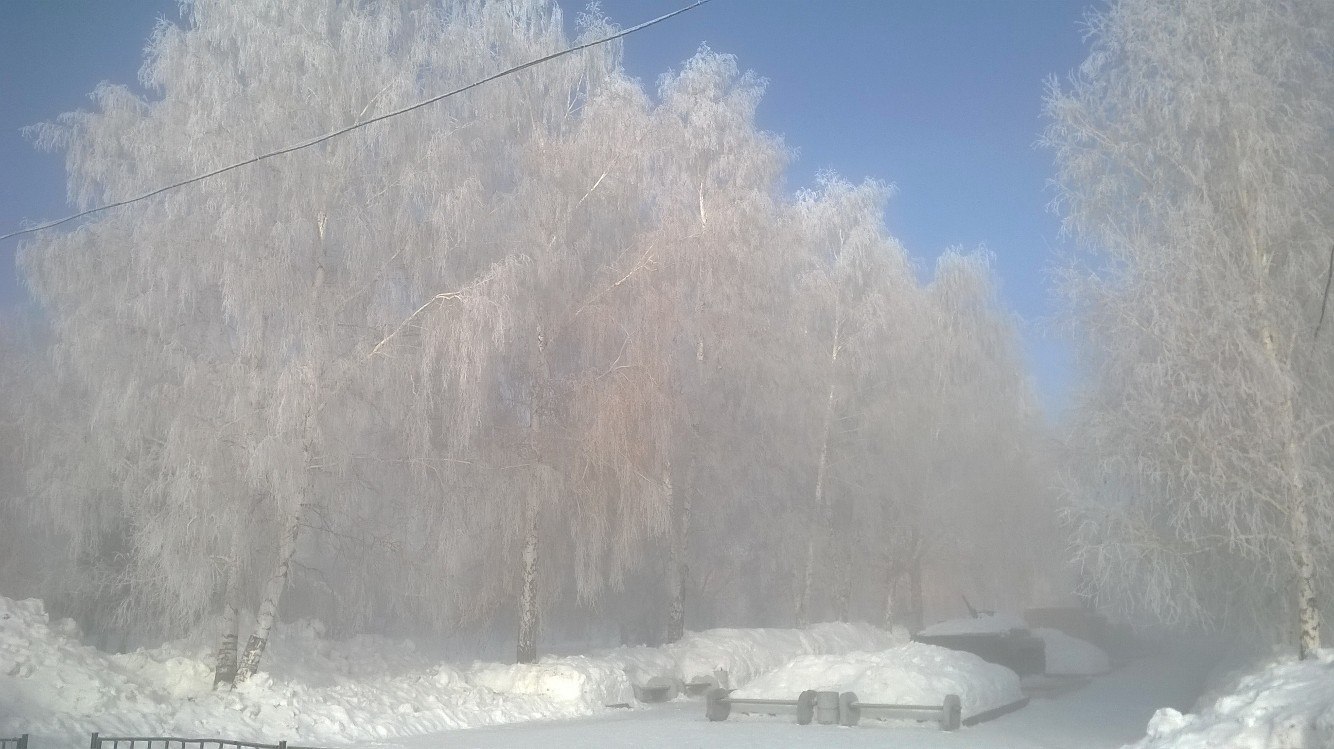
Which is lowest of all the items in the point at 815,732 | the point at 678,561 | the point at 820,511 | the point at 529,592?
the point at 815,732

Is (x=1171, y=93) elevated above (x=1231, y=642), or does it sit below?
above

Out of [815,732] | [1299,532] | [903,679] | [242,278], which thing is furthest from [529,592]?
[1299,532]

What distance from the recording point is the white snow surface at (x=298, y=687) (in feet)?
36.0

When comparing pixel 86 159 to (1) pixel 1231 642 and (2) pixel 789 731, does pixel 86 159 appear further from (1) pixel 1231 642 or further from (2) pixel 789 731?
(1) pixel 1231 642

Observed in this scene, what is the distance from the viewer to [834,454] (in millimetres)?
26297

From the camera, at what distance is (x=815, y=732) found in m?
13.1

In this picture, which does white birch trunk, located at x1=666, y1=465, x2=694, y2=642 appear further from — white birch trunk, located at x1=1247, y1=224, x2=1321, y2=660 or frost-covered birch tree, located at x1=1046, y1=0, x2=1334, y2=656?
white birch trunk, located at x1=1247, y1=224, x2=1321, y2=660

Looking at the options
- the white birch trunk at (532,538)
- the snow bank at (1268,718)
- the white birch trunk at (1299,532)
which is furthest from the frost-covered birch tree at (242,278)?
the white birch trunk at (1299,532)

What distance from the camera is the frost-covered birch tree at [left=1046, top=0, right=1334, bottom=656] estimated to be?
11719 millimetres

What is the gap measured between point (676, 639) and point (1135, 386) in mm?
11419

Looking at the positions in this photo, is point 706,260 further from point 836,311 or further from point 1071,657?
point 1071,657

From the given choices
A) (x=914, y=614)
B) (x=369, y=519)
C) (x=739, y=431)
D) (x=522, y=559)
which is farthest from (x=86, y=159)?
(x=914, y=614)

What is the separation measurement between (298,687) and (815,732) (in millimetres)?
6981

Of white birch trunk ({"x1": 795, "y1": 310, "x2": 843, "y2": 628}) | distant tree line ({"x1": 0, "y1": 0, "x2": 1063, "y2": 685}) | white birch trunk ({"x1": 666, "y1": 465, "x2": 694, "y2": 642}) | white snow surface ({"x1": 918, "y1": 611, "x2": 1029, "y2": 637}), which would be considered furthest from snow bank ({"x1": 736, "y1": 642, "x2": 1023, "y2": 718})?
white birch trunk ({"x1": 795, "y1": 310, "x2": 843, "y2": 628})
